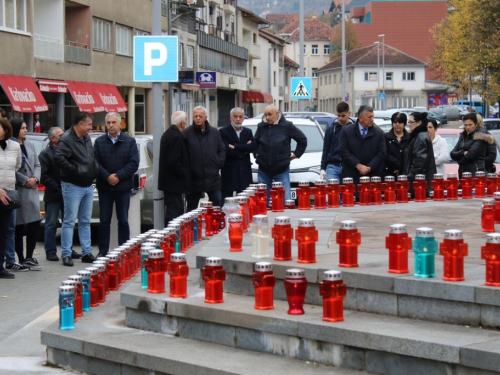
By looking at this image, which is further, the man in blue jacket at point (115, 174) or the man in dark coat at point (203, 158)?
the man in dark coat at point (203, 158)

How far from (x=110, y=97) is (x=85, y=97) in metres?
3.68

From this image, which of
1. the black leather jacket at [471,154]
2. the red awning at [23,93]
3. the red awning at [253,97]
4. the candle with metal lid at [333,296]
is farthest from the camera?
the red awning at [253,97]

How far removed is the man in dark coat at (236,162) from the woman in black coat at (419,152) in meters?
2.52

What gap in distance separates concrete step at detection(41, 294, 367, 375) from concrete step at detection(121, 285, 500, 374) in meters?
0.07

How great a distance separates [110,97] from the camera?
148ft

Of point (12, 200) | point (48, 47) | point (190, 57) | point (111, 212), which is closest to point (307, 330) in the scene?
point (12, 200)

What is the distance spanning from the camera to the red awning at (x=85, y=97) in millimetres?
40312

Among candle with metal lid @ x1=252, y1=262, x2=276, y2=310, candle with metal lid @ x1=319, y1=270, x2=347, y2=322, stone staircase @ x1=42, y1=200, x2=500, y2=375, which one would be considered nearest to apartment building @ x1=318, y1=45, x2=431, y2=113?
stone staircase @ x1=42, y1=200, x2=500, y2=375

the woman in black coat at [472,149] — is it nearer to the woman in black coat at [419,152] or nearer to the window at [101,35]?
the woman in black coat at [419,152]

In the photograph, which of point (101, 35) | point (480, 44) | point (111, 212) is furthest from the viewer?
point (480, 44)

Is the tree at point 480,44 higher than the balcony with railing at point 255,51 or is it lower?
lower

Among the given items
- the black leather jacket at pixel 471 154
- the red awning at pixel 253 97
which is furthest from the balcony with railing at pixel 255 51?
the black leather jacket at pixel 471 154

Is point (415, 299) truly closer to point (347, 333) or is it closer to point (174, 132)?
point (347, 333)

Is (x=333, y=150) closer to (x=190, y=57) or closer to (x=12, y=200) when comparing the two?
(x=12, y=200)
